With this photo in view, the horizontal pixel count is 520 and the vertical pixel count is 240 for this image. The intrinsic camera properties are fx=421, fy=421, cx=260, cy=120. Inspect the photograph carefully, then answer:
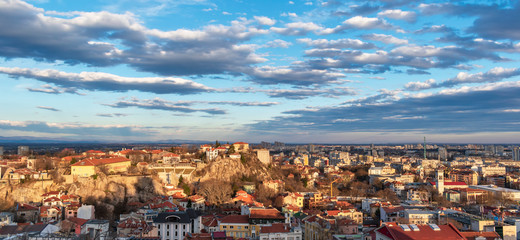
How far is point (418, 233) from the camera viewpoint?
20.0 m

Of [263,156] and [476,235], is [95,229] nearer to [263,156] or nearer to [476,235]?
[476,235]

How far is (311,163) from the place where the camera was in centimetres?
11131

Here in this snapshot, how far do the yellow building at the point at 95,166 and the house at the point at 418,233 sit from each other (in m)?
25.5

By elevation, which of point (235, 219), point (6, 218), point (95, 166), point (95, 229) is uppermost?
point (95, 166)

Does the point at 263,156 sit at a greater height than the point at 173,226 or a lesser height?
greater

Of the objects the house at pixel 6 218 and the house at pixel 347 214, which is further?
the house at pixel 347 214

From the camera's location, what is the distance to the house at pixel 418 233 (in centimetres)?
1966

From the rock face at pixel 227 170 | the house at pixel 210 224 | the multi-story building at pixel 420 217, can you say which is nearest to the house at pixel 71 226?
the house at pixel 210 224

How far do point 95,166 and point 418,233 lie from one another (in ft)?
90.8

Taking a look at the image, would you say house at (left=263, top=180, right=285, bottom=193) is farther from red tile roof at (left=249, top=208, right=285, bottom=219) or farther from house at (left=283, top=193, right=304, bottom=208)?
red tile roof at (left=249, top=208, right=285, bottom=219)

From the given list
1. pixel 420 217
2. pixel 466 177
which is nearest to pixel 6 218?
pixel 420 217

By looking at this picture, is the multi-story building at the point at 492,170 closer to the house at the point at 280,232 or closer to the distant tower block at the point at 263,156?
the distant tower block at the point at 263,156

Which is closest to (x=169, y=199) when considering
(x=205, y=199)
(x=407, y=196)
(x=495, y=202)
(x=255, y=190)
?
(x=205, y=199)

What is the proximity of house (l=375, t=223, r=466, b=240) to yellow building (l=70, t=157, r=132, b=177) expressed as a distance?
1003 inches
